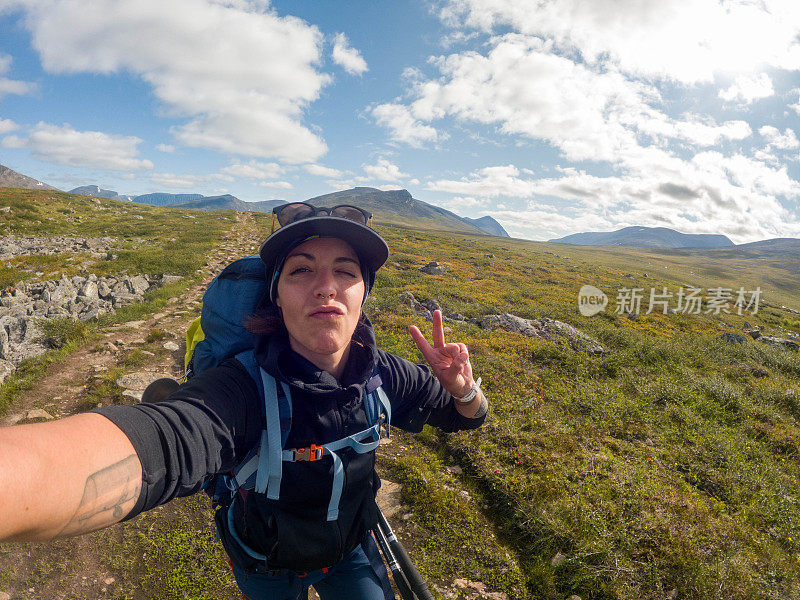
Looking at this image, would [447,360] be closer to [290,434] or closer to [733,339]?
[290,434]

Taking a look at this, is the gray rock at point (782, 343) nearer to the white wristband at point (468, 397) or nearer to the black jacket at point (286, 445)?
the white wristband at point (468, 397)

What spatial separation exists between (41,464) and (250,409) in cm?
94

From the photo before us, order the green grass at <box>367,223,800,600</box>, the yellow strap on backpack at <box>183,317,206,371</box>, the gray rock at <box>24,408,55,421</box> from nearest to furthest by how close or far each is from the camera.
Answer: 1. the yellow strap on backpack at <box>183,317,206,371</box>
2. the green grass at <box>367,223,800,600</box>
3. the gray rock at <box>24,408,55,421</box>

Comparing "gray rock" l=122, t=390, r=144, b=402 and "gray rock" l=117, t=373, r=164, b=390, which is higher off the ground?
"gray rock" l=117, t=373, r=164, b=390

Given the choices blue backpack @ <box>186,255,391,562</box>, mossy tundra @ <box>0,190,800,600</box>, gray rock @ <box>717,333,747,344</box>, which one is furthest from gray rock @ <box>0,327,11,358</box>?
gray rock @ <box>717,333,747,344</box>

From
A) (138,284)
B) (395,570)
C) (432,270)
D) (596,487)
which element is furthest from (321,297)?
(432,270)

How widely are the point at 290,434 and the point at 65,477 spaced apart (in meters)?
1.09

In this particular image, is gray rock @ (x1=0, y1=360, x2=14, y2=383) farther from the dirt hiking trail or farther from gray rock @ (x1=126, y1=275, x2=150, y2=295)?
gray rock @ (x1=126, y1=275, x2=150, y2=295)

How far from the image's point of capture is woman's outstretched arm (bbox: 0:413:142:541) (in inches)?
47.6

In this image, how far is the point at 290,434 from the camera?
225cm

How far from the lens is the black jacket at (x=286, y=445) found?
1.64m

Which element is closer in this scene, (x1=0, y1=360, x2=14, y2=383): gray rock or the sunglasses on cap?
the sunglasses on cap

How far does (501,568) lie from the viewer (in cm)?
441

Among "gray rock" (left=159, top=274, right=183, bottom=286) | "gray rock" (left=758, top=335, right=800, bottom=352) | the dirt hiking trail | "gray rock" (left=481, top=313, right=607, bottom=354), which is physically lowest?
the dirt hiking trail
